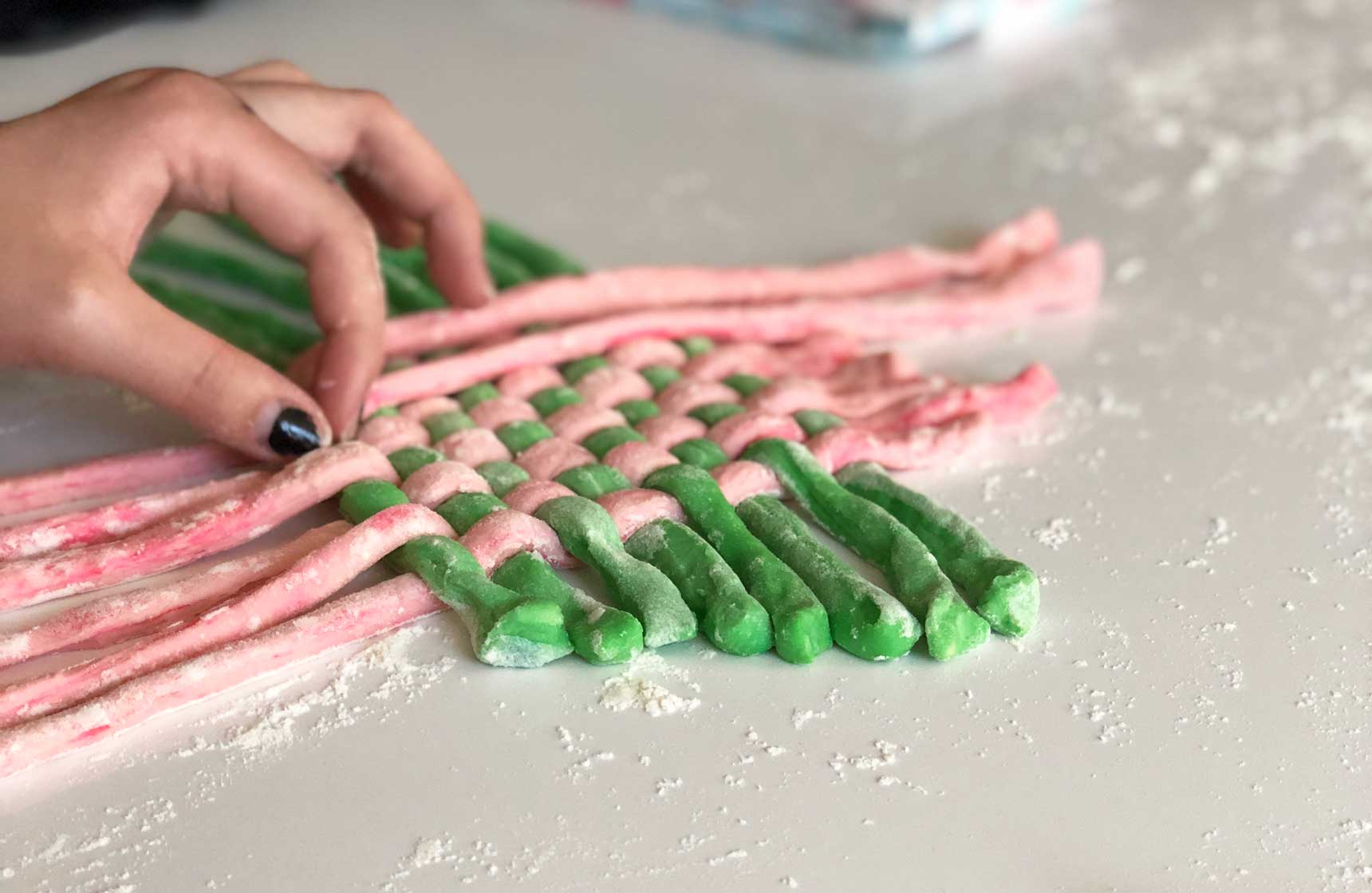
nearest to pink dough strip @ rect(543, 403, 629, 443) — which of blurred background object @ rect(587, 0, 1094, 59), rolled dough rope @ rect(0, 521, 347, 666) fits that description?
rolled dough rope @ rect(0, 521, 347, 666)

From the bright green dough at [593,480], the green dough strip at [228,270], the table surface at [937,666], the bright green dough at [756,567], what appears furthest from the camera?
the green dough strip at [228,270]

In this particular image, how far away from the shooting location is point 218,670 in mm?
805

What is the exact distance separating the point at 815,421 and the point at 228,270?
1.72ft

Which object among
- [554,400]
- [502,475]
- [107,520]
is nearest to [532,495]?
[502,475]

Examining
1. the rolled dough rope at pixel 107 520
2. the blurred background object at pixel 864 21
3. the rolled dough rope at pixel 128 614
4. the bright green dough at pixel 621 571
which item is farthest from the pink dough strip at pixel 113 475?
the blurred background object at pixel 864 21

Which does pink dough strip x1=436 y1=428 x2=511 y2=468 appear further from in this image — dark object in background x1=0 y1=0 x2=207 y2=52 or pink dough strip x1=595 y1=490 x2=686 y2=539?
dark object in background x1=0 y1=0 x2=207 y2=52

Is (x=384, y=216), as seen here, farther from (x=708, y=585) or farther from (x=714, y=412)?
(x=708, y=585)

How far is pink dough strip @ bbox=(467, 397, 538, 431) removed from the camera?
104cm

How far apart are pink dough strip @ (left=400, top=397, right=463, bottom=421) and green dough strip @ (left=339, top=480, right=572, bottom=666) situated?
16 cm

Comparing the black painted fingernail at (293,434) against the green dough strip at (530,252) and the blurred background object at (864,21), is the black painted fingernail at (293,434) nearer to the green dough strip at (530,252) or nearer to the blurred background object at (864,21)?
the green dough strip at (530,252)

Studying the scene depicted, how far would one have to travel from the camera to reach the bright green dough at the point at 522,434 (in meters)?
1.01

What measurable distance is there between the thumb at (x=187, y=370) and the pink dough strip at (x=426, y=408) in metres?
0.10

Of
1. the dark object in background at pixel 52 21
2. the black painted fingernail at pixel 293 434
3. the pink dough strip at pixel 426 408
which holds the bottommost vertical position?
the pink dough strip at pixel 426 408

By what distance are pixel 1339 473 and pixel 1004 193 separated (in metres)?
0.60
